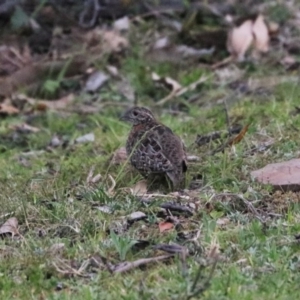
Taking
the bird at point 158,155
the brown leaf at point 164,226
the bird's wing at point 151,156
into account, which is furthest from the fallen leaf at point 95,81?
the brown leaf at point 164,226

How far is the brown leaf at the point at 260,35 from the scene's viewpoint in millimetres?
10875

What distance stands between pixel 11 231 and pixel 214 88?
4.72 meters

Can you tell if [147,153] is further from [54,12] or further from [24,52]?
[54,12]

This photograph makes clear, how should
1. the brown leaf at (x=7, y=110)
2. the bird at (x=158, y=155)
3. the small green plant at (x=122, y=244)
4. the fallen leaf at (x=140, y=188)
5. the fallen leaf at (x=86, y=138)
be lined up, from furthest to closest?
1. the brown leaf at (x=7, y=110)
2. the fallen leaf at (x=86, y=138)
3. the bird at (x=158, y=155)
4. the fallen leaf at (x=140, y=188)
5. the small green plant at (x=122, y=244)

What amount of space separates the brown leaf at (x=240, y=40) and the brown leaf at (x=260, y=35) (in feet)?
0.23

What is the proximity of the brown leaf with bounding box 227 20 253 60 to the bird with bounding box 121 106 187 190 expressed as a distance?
13.1 feet

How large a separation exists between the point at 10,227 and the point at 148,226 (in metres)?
0.88

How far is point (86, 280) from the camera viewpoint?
4910 mm

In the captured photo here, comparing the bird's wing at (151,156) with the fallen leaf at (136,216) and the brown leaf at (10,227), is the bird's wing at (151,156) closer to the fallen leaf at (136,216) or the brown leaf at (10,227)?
the fallen leaf at (136,216)

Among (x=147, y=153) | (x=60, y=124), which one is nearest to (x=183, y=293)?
(x=147, y=153)

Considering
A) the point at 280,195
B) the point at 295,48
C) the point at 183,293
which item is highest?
the point at 183,293

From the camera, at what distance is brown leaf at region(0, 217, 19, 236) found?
5676mm

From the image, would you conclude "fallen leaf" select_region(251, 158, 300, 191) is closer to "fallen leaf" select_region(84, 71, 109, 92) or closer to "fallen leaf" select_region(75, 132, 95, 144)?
"fallen leaf" select_region(75, 132, 95, 144)

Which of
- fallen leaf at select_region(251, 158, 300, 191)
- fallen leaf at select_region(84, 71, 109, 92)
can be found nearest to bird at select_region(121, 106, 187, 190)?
fallen leaf at select_region(251, 158, 300, 191)
